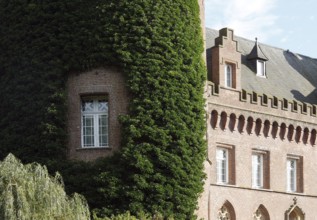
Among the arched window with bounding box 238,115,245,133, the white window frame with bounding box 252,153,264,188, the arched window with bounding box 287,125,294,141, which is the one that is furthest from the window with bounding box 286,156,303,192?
the arched window with bounding box 238,115,245,133

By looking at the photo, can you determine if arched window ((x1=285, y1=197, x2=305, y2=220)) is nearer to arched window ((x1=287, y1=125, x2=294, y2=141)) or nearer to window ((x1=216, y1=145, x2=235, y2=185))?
arched window ((x1=287, y1=125, x2=294, y2=141))

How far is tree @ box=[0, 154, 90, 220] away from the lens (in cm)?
2223

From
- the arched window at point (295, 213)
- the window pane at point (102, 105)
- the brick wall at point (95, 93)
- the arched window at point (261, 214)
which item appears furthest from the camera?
the arched window at point (295, 213)

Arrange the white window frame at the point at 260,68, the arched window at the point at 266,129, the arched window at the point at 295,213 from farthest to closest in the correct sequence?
the white window frame at the point at 260,68, the arched window at the point at 295,213, the arched window at the point at 266,129

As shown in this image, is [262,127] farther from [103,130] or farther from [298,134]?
[103,130]

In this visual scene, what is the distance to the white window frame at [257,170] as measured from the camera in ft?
131

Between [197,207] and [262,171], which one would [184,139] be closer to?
[197,207]

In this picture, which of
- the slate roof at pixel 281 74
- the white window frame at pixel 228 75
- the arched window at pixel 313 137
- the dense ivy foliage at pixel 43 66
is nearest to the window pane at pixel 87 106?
the dense ivy foliage at pixel 43 66

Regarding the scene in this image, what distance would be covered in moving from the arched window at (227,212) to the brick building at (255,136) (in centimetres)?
4

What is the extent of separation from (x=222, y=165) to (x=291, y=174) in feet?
16.1

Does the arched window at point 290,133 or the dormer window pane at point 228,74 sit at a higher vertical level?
the dormer window pane at point 228,74

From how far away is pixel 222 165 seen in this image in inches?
1521

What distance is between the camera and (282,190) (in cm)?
4075

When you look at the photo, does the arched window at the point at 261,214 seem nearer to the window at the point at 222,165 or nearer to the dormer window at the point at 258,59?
the window at the point at 222,165
